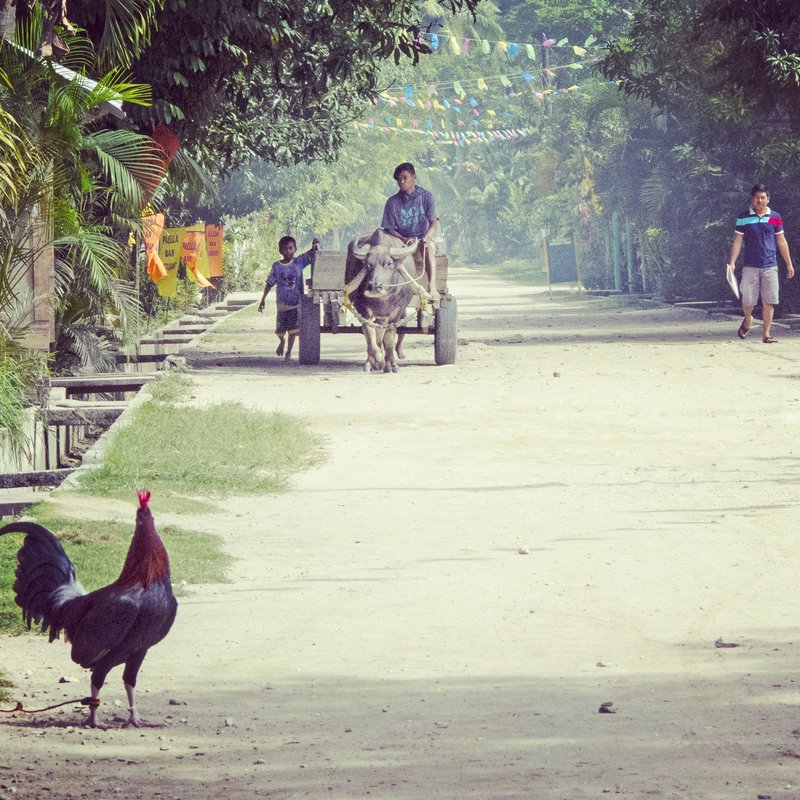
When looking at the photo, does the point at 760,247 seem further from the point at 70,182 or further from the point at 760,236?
the point at 70,182

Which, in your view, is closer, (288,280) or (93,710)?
(93,710)

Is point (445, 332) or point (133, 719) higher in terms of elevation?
point (445, 332)

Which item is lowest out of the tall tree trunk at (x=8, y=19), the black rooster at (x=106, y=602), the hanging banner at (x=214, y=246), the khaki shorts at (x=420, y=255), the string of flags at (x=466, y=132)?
the black rooster at (x=106, y=602)

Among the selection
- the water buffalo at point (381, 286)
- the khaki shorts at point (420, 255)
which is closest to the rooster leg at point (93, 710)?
the water buffalo at point (381, 286)

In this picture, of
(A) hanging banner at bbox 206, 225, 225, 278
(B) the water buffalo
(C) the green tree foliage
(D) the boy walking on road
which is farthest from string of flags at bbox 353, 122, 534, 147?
(C) the green tree foliage

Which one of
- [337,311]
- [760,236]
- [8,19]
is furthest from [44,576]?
[760,236]

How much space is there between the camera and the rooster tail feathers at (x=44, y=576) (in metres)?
5.87

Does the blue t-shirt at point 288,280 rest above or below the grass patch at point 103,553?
above

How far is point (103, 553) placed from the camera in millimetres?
8531

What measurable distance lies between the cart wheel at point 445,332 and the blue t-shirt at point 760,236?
4.52 m

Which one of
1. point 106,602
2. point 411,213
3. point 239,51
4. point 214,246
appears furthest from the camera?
point 214,246

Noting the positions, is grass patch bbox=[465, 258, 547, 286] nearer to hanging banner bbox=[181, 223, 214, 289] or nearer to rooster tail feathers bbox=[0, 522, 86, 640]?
hanging banner bbox=[181, 223, 214, 289]

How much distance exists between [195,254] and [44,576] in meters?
25.7

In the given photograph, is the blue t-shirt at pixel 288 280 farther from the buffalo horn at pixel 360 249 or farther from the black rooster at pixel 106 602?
the black rooster at pixel 106 602
